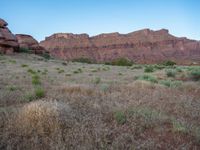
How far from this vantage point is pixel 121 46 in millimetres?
148125

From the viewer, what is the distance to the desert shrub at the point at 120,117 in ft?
14.5

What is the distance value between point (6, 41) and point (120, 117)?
3980 cm

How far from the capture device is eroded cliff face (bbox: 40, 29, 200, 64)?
139725 mm

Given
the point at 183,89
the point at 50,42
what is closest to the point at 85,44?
the point at 50,42

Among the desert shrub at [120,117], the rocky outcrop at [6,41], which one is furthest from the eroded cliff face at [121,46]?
the desert shrub at [120,117]

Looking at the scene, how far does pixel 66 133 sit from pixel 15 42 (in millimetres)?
41835

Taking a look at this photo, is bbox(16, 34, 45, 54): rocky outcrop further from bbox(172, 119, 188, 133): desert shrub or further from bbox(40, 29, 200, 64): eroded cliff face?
bbox(40, 29, 200, 64): eroded cliff face

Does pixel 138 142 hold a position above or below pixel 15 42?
below

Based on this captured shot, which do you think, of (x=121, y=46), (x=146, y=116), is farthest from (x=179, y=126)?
(x=121, y=46)

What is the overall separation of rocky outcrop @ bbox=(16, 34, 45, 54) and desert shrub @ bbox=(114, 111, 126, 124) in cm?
4808

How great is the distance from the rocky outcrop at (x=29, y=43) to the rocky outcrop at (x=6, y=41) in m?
7.42

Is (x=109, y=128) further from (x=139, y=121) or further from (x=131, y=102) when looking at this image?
(x=131, y=102)

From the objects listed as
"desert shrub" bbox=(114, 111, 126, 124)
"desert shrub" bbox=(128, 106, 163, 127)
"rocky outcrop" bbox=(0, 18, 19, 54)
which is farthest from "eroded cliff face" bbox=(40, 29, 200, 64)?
"desert shrub" bbox=(114, 111, 126, 124)

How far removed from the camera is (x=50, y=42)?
15950 centimetres
